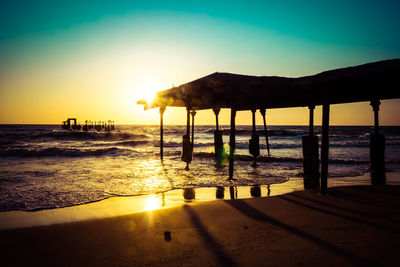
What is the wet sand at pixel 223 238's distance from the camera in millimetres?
3037

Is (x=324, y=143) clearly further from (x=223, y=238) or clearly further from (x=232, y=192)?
(x=223, y=238)

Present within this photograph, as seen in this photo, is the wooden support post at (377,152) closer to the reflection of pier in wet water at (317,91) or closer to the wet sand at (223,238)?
the reflection of pier in wet water at (317,91)

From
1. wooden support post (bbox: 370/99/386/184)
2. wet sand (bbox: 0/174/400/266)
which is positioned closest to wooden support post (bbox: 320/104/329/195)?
wet sand (bbox: 0/174/400/266)

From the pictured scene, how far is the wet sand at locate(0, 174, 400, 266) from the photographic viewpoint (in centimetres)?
304

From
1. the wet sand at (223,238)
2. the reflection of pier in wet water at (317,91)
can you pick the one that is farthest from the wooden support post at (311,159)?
the wet sand at (223,238)

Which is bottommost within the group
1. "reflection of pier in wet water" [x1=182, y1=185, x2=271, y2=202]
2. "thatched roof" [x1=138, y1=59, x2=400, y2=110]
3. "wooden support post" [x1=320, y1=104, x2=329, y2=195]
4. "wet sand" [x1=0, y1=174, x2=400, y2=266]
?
"reflection of pier in wet water" [x1=182, y1=185, x2=271, y2=202]

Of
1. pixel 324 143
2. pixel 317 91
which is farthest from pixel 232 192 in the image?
pixel 317 91

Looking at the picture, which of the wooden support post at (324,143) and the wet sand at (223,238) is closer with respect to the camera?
the wet sand at (223,238)

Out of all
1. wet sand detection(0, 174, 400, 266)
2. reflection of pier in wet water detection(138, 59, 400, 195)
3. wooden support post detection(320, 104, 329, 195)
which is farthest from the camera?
wooden support post detection(320, 104, 329, 195)

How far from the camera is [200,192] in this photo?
714cm

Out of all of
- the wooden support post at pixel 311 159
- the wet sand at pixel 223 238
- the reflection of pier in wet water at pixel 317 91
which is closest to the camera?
the wet sand at pixel 223 238

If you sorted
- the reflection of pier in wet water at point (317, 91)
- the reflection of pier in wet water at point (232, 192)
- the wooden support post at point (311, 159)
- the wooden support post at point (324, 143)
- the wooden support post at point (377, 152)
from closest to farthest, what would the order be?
the reflection of pier in wet water at point (317, 91) < the wooden support post at point (324, 143) < the reflection of pier in wet water at point (232, 192) < the wooden support post at point (311, 159) < the wooden support post at point (377, 152)

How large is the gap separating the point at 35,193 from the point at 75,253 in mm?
5047

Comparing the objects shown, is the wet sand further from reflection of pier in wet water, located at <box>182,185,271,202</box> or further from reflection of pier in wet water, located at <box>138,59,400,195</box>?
reflection of pier in wet water, located at <box>138,59,400,195</box>
